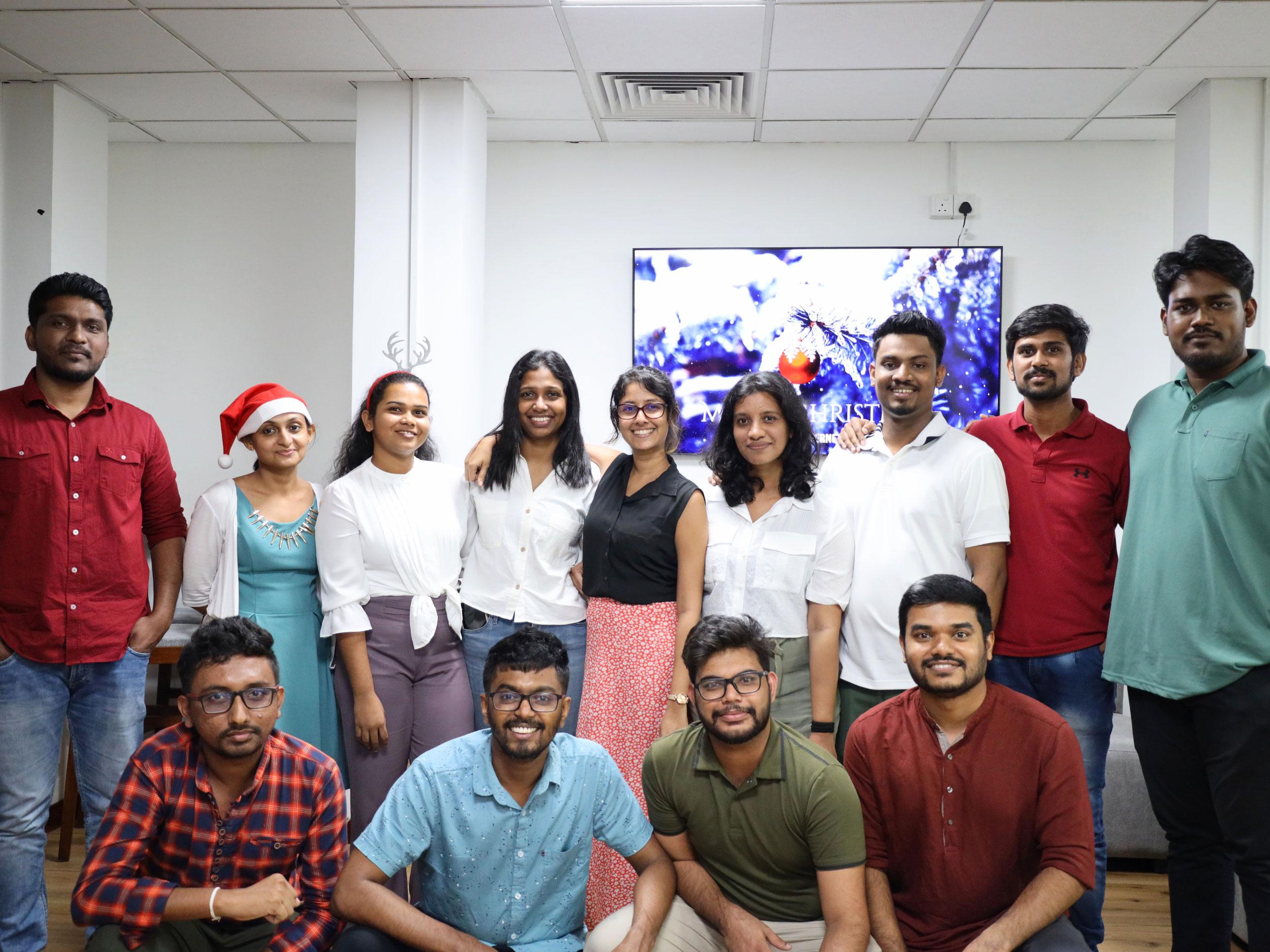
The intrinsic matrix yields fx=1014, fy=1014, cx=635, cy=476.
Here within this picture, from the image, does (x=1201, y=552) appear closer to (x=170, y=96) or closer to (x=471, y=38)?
(x=471, y=38)

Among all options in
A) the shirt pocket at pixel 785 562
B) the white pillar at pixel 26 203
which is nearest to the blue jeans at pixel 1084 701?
the shirt pocket at pixel 785 562

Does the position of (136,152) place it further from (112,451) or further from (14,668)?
(14,668)

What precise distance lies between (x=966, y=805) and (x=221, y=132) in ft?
14.4

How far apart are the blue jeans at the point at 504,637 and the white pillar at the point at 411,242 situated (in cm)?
164

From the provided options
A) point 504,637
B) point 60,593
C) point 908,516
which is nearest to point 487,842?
point 504,637

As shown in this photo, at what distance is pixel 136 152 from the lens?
16.3 ft

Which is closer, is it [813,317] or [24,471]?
[24,471]

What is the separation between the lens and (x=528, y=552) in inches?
106

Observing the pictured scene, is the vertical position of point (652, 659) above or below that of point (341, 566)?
below

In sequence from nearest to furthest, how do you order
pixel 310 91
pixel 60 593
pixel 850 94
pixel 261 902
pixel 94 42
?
pixel 261 902, pixel 60 593, pixel 94 42, pixel 850 94, pixel 310 91

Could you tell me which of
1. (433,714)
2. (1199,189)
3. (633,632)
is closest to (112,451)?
(433,714)

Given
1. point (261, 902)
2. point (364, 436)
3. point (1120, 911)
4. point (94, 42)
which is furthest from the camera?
point (94, 42)

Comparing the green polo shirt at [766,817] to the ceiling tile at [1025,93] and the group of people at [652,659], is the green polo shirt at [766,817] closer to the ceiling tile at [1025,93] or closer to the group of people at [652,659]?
the group of people at [652,659]

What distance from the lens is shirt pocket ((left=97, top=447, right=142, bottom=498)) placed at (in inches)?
106
